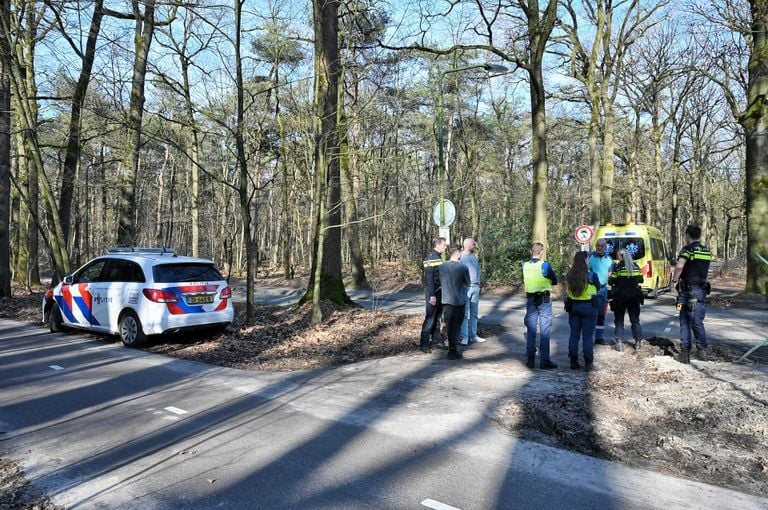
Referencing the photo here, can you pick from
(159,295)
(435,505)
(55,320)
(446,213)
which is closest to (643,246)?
(446,213)

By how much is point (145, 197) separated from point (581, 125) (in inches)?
1470

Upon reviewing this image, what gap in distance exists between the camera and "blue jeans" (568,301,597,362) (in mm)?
7859

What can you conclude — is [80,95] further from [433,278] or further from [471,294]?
[471,294]

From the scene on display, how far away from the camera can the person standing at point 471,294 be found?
9833mm

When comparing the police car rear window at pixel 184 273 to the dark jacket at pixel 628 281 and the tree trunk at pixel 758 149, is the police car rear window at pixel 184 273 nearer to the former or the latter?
the dark jacket at pixel 628 281

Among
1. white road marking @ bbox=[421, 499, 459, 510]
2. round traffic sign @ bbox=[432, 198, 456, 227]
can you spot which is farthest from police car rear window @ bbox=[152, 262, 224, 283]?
white road marking @ bbox=[421, 499, 459, 510]

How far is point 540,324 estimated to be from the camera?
805 centimetres

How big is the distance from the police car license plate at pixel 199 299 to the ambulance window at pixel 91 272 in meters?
2.37

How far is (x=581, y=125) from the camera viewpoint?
28859 mm

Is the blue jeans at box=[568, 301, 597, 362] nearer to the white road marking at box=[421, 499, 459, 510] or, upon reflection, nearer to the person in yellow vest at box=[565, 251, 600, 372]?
the person in yellow vest at box=[565, 251, 600, 372]

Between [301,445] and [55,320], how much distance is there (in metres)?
9.51

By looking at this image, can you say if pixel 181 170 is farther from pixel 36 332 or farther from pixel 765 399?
pixel 765 399

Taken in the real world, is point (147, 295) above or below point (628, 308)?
above

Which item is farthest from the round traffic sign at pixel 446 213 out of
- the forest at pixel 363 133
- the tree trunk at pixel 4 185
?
the tree trunk at pixel 4 185
